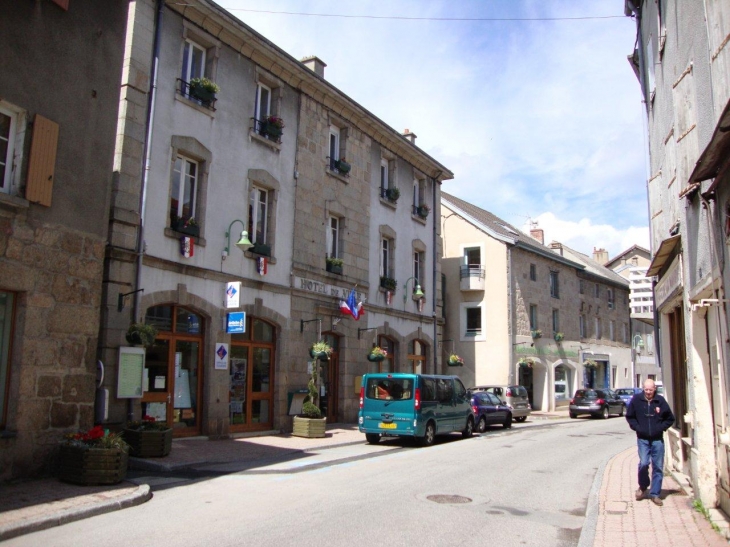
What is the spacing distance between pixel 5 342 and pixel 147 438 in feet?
10.6

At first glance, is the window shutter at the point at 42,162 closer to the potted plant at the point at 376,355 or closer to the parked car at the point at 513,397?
the potted plant at the point at 376,355

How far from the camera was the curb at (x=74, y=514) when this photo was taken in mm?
6723

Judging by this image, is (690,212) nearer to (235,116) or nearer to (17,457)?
(17,457)

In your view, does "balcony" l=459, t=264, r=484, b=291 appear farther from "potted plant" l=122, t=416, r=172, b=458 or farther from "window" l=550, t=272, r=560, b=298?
"potted plant" l=122, t=416, r=172, b=458

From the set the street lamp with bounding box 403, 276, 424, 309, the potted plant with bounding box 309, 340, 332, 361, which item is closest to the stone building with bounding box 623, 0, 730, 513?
the potted plant with bounding box 309, 340, 332, 361

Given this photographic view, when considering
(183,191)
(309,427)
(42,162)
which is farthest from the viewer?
(309,427)

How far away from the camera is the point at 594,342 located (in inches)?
1563

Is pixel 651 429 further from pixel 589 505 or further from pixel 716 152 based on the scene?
pixel 716 152

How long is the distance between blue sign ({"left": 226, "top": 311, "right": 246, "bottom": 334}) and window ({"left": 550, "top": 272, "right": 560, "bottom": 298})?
23.6m

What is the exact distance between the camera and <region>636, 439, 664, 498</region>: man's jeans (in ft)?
28.6

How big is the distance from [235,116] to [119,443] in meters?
9.55

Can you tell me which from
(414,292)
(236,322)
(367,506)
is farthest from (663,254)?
(414,292)

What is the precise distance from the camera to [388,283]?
22922 millimetres

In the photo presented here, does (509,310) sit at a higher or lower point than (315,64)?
lower
